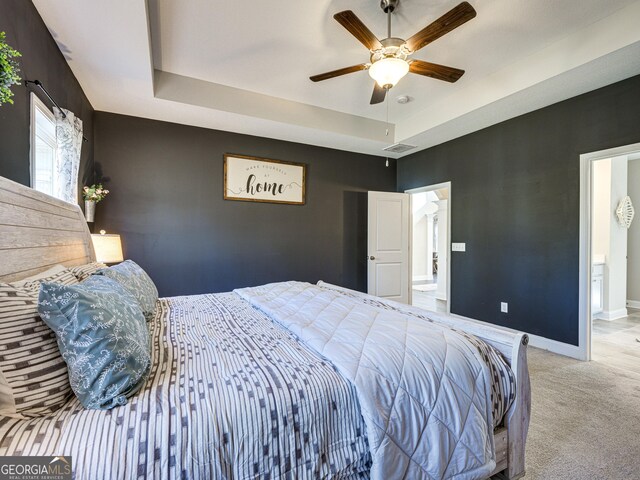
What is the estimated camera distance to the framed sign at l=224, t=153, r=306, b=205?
403 cm

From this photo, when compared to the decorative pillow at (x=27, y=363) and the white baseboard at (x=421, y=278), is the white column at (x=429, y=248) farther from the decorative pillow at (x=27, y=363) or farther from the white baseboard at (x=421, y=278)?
the decorative pillow at (x=27, y=363)

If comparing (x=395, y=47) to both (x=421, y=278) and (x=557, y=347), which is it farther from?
(x=421, y=278)

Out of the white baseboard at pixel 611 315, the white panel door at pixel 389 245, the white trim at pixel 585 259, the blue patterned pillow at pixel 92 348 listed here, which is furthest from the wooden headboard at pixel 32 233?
the white baseboard at pixel 611 315

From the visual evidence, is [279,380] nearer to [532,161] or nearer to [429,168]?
[532,161]

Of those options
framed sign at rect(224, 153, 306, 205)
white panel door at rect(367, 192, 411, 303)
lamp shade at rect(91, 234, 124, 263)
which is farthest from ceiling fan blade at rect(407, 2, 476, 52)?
lamp shade at rect(91, 234, 124, 263)

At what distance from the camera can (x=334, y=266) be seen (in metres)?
4.73

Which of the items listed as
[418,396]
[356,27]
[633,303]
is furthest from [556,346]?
[356,27]

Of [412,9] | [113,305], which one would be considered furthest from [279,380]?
[412,9]

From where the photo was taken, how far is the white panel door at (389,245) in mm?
4773

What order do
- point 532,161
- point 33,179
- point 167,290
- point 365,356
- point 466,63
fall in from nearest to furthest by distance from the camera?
point 365,356
point 33,179
point 466,63
point 532,161
point 167,290

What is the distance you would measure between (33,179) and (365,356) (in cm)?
232

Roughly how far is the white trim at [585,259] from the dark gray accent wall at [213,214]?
272 centimetres

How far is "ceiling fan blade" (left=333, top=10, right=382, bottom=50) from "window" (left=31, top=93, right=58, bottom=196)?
196 cm

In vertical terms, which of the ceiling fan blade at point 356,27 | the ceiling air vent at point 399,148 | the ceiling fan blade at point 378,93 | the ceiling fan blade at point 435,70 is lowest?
the ceiling fan blade at point 378,93
